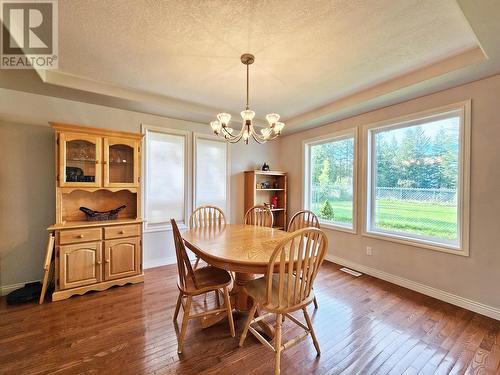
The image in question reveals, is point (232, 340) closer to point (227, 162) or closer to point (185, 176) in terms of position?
point (185, 176)

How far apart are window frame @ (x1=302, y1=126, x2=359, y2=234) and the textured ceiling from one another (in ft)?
3.02

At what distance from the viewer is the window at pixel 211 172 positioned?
3844mm

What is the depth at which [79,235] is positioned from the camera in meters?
2.53

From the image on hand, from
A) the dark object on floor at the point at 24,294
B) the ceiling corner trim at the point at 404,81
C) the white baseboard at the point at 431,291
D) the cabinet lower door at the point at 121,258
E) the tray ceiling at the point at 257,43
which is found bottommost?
the white baseboard at the point at 431,291

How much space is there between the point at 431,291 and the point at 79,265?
163 inches

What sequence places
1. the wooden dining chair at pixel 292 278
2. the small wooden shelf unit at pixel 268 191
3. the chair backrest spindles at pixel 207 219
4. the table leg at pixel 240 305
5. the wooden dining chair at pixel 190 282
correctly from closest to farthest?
the wooden dining chair at pixel 292 278 → the wooden dining chair at pixel 190 282 → the table leg at pixel 240 305 → the chair backrest spindles at pixel 207 219 → the small wooden shelf unit at pixel 268 191

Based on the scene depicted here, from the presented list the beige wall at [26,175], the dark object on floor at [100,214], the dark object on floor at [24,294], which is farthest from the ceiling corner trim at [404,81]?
the dark object on floor at [24,294]

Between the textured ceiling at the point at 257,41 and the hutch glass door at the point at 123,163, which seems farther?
the hutch glass door at the point at 123,163

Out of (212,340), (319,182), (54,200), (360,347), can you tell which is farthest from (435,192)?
(54,200)

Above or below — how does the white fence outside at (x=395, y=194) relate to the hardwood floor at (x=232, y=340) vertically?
above

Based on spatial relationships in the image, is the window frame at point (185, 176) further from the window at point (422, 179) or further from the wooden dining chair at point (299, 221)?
the window at point (422, 179)

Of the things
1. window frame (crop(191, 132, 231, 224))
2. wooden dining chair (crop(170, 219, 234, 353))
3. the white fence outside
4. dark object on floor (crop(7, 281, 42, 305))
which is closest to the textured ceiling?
window frame (crop(191, 132, 231, 224))

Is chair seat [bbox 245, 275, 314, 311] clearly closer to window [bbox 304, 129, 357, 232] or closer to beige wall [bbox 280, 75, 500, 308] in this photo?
beige wall [bbox 280, 75, 500, 308]

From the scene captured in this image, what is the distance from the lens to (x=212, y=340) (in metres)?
1.84
